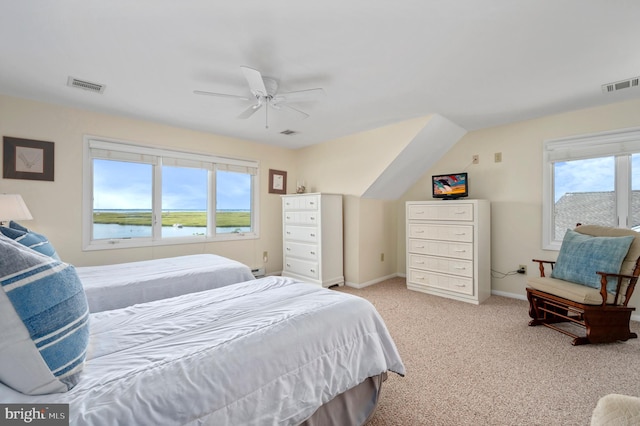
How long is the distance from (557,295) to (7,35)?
188 inches

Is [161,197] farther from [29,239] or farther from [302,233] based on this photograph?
[29,239]

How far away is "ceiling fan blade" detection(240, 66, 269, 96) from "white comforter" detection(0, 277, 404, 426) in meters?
1.55

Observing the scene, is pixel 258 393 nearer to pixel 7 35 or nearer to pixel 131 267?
pixel 131 267

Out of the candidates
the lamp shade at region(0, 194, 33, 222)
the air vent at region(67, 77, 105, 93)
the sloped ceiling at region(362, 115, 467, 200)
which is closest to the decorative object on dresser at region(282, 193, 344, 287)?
the sloped ceiling at region(362, 115, 467, 200)

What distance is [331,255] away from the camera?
4230 millimetres

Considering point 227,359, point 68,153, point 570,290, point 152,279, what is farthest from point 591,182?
point 68,153

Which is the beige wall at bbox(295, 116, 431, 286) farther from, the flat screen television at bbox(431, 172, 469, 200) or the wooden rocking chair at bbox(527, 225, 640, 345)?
the wooden rocking chair at bbox(527, 225, 640, 345)

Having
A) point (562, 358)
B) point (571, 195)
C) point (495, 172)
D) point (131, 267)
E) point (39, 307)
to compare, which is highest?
point (495, 172)

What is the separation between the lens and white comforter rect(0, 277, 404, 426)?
2.86 ft

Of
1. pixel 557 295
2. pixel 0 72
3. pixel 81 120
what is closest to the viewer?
pixel 0 72

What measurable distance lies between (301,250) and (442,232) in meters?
2.08

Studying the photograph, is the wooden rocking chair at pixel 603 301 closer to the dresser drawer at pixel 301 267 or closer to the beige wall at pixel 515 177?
the beige wall at pixel 515 177

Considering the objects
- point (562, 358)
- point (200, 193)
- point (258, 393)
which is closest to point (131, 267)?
point (200, 193)

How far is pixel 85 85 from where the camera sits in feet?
8.51
